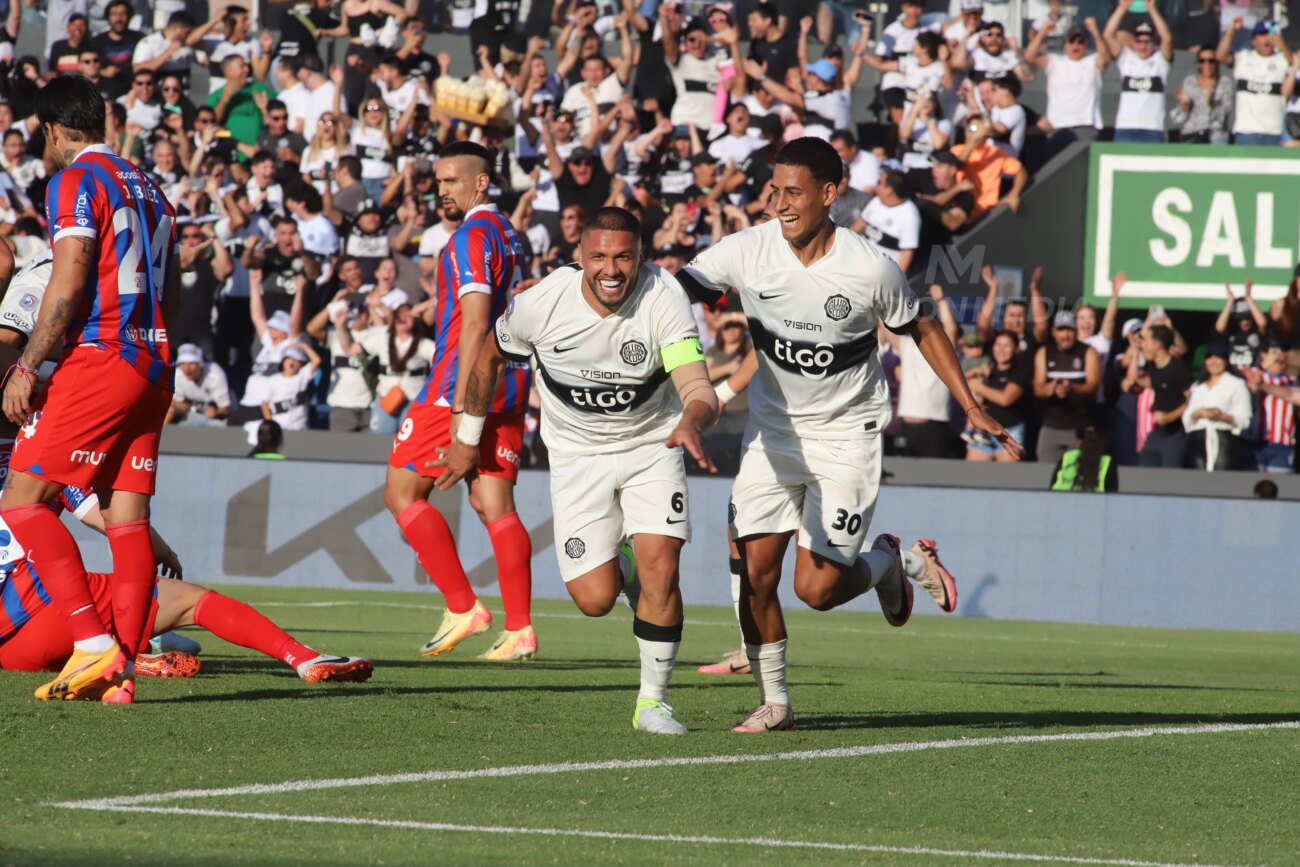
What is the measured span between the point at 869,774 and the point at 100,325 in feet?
10.5

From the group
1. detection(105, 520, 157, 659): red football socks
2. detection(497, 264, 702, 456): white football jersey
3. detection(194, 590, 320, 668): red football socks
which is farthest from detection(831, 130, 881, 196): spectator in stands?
detection(105, 520, 157, 659): red football socks

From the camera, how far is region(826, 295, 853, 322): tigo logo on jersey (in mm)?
7180

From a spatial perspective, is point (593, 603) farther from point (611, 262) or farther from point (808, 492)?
point (611, 262)

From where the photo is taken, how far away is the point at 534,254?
19.6m

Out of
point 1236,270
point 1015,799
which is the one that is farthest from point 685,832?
point 1236,270

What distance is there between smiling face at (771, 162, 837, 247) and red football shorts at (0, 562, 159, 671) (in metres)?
3.03

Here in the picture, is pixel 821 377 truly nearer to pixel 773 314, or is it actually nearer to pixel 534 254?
pixel 773 314

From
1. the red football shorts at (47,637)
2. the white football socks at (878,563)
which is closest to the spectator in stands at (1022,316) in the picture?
the white football socks at (878,563)

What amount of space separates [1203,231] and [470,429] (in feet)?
40.6

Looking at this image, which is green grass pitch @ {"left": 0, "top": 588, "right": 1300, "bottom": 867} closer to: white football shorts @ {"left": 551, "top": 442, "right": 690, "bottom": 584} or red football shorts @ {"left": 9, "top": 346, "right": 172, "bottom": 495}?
white football shorts @ {"left": 551, "top": 442, "right": 690, "bottom": 584}

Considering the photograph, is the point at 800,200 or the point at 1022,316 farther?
the point at 1022,316

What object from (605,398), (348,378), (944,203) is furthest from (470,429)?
(944,203)

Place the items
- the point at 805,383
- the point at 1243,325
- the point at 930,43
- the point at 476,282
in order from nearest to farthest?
the point at 805,383
the point at 476,282
the point at 1243,325
the point at 930,43

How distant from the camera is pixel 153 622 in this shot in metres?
7.90
